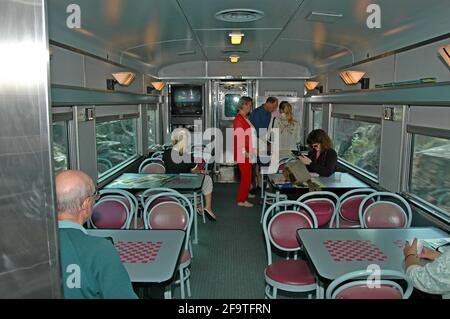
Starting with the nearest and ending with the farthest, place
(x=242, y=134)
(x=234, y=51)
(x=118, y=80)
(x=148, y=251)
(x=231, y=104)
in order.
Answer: (x=148, y=251) → (x=118, y=80) → (x=242, y=134) → (x=234, y=51) → (x=231, y=104)

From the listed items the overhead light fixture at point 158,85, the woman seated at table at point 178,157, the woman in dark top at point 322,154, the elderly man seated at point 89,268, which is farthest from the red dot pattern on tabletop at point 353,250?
the overhead light fixture at point 158,85

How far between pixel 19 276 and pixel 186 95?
9.40 m

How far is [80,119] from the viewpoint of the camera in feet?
16.2

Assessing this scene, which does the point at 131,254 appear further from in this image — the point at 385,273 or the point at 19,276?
the point at 19,276

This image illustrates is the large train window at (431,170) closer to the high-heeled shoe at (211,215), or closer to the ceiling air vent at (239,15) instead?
the ceiling air vent at (239,15)

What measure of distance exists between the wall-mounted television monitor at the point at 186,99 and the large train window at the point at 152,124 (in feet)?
2.11

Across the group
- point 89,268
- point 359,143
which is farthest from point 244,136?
point 89,268

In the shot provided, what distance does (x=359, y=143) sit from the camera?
667cm

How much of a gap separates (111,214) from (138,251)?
124 centimetres

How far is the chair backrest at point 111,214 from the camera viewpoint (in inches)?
163

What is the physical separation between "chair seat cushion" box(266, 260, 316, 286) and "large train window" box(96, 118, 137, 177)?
3248mm

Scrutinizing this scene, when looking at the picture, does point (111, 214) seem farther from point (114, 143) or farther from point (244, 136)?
point (244, 136)
